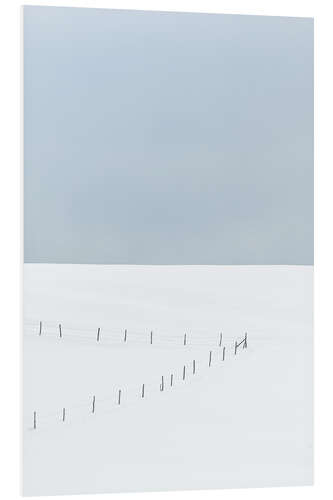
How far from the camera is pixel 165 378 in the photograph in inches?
238

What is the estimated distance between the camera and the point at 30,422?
5852mm

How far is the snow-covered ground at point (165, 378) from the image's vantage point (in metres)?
5.88

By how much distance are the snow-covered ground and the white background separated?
76mm

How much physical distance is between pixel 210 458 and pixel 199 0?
3002mm

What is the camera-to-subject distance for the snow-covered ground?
19.3 feet

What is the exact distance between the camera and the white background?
585 centimetres
